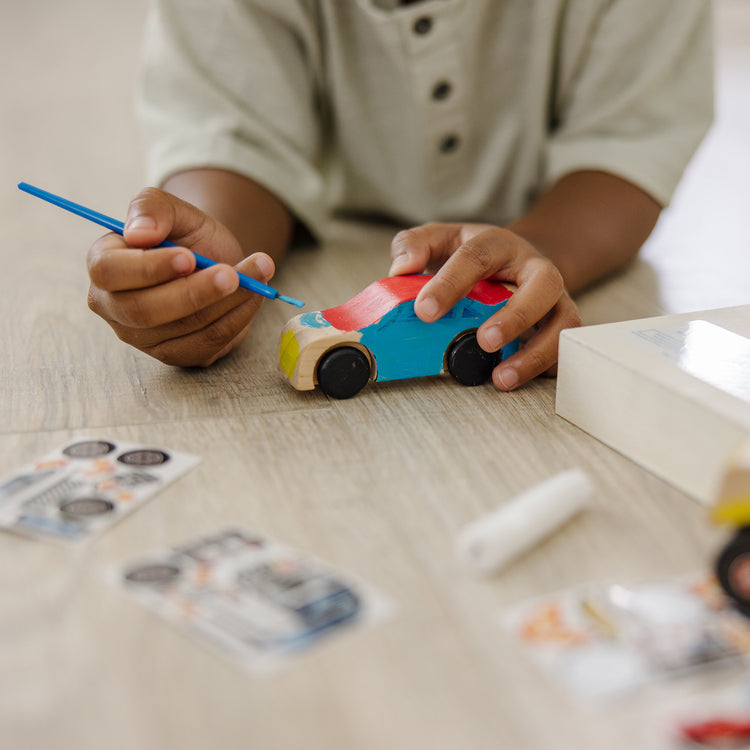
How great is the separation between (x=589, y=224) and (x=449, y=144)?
25 cm

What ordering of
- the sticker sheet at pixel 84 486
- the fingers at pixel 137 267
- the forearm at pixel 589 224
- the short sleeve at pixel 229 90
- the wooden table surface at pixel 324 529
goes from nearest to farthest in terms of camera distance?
the wooden table surface at pixel 324 529 < the sticker sheet at pixel 84 486 < the fingers at pixel 137 267 < the forearm at pixel 589 224 < the short sleeve at pixel 229 90

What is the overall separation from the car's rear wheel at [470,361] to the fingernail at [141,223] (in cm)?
25

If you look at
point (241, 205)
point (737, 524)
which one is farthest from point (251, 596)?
point (241, 205)

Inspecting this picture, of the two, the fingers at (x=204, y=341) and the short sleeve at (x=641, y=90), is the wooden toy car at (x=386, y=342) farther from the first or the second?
the short sleeve at (x=641, y=90)

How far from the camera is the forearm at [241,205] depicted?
0.89 metres

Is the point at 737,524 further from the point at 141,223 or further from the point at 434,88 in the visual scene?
the point at 434,88

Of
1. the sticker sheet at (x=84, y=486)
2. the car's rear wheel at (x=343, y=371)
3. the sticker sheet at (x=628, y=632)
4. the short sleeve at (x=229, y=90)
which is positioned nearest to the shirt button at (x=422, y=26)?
the short sleeve at (x=229, y=90)

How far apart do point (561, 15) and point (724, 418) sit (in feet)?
2.22

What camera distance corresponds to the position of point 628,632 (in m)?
0.40

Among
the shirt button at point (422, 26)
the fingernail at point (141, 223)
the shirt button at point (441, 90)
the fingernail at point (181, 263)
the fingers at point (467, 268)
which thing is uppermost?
the shirt button at point (422, 26)

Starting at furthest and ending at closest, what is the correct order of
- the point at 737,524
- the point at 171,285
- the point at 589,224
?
the point at 589,224
the point at 171,285
the point at 737,524

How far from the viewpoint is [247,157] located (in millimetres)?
992

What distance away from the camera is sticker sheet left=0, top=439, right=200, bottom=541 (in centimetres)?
49

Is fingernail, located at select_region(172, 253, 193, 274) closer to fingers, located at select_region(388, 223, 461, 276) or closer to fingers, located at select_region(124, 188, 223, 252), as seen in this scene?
fingers, located at select_region(124, 188, 223, 252)
